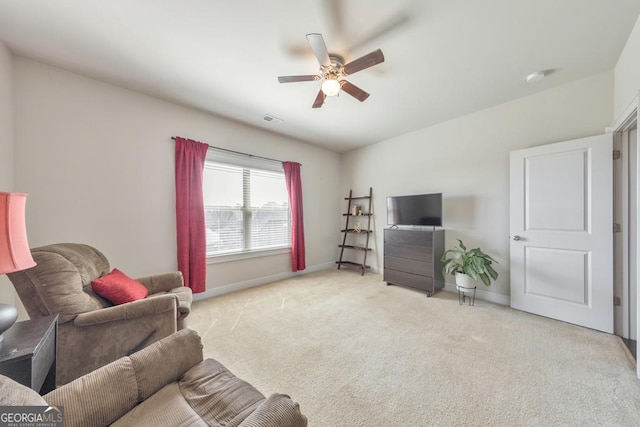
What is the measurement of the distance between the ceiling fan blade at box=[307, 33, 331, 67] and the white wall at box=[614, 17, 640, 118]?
2.35m

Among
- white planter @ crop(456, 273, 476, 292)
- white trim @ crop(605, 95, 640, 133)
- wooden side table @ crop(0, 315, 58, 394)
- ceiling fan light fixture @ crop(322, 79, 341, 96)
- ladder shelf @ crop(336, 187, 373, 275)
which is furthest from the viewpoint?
ladder shelf @ crop(336, 187, 373, 275)

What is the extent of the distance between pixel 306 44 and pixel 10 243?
2.25m

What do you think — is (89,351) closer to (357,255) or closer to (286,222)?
(286,222)

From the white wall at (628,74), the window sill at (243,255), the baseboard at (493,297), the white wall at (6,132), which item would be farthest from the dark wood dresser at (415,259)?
the white wall at (6,132)

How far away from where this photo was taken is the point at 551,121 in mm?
2670

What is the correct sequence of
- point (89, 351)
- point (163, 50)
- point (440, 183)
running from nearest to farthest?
1. point (89, 351)
2. point (163, 50)
3. point (440, 183)

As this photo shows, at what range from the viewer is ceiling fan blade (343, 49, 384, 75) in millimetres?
1729

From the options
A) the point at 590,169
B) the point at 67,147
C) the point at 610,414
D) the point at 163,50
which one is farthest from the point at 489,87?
the point at 67,147

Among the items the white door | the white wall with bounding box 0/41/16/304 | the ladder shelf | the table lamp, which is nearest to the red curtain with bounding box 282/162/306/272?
the ladder shelf

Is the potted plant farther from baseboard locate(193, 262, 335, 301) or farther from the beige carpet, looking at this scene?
baseboard locate(193, 262, 335, 301)

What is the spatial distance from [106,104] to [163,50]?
1124 millimetres

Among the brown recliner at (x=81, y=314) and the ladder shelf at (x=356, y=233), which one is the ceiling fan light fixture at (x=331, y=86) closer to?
the brown recliner at (x=81, y=314)

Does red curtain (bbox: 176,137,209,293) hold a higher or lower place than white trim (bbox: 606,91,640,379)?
lower

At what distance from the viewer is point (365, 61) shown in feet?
5.97
